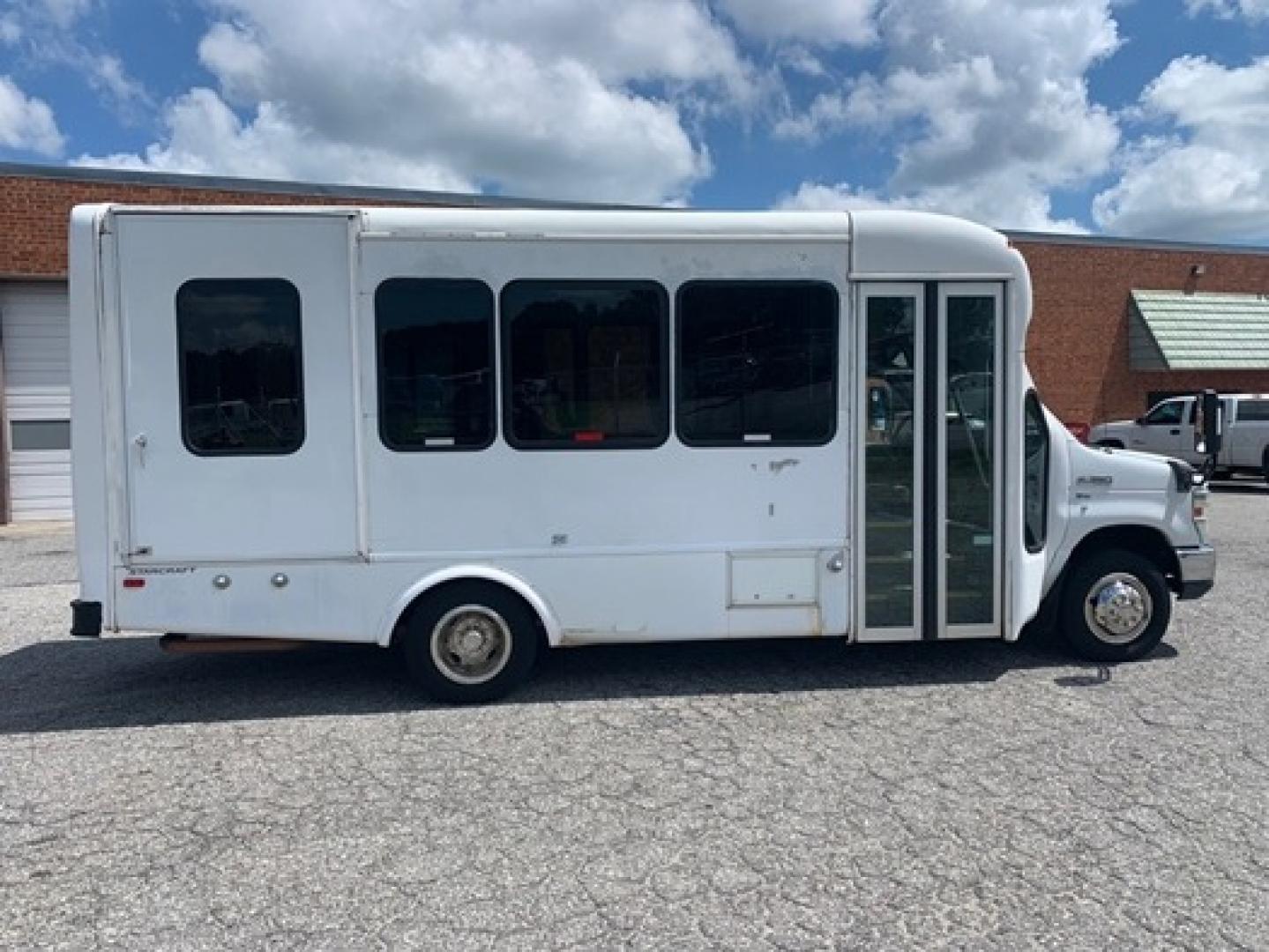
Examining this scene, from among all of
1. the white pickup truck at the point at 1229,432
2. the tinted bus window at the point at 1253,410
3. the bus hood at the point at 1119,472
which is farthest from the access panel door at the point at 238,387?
the tinted bus window at the point at 1253,410

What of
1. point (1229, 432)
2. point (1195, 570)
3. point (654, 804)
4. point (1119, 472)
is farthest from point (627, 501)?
point (1229, 432)

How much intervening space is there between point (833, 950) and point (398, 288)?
12.4ft

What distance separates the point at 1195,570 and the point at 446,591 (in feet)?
15.4

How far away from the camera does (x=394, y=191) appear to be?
14.5m

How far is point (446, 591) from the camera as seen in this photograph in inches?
200

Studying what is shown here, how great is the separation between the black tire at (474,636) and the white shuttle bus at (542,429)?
0.05 ft

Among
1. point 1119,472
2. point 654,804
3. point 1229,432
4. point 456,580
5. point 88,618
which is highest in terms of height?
point 1229,432

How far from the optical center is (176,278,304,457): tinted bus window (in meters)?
4.85

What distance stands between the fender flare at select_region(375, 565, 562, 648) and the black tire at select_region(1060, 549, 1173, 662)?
3.35 meters

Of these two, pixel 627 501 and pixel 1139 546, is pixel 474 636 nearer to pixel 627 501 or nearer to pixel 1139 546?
pixel 627 501

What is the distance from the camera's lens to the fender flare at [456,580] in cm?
500

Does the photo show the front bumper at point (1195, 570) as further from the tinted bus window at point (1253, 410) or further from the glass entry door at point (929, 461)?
the tinted bus window at point (1253, 410)

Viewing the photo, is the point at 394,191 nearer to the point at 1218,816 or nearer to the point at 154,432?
the point at 154,432

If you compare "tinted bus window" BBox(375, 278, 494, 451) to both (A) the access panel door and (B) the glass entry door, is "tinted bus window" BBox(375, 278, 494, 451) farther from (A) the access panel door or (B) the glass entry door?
(B) the glass entry door
